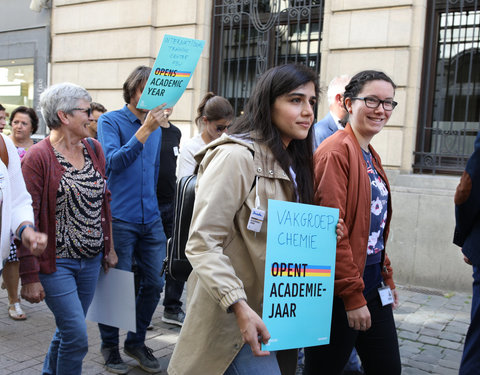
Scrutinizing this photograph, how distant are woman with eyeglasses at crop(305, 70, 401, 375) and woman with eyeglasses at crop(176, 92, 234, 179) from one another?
1750 mm

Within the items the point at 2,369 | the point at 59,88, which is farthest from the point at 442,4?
the point at 2,369

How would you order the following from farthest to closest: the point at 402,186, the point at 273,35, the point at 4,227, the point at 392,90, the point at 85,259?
1. the point at 273,35
2. the point at 402,186
3. the point at 85,259
4. the point at 392,90
5. the point at 4,227

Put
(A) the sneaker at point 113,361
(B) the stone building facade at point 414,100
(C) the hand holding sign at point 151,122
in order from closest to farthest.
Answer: (C) the hand holding sign at point 151,122
(A) the sneaker at point 113,361
(B) the stone building facade at point 414,100

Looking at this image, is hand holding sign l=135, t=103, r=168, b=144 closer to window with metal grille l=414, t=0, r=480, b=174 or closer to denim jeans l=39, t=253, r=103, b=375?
denim jeans l=39, t=253, r=103, b=375

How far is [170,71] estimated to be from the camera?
3.61m

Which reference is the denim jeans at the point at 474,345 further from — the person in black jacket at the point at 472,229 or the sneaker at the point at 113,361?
the sneaker at the point at 113,361

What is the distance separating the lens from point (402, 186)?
271 inches

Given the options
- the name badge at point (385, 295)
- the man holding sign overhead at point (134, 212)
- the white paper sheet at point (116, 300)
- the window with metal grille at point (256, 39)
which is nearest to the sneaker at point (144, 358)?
the man holding sign overhead at point (134, 212)

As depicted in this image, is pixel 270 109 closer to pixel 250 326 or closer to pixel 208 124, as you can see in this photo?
pixel 250 326

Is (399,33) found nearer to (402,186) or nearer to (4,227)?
(402,186)

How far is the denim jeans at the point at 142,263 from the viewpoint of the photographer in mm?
3898

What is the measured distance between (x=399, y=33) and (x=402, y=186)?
2015mm

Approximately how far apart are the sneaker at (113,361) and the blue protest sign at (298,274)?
215 centimetres

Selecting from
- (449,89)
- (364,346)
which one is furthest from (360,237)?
(449,89)
